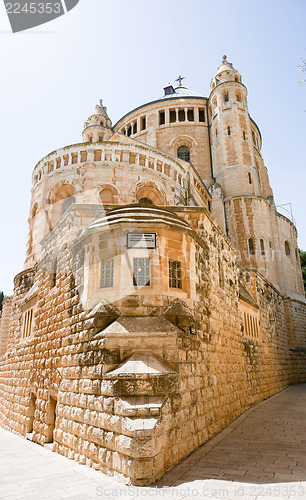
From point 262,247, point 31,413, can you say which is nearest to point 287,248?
point 262,247

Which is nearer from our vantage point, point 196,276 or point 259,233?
point 196,276

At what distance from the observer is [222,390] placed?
336 inches

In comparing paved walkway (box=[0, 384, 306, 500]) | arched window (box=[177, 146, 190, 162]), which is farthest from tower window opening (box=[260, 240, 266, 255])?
paved walkway (box=[0, 384, 306, 500])

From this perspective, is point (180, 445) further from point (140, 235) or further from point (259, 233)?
point (259, 233)

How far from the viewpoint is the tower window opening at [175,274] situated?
6652mm

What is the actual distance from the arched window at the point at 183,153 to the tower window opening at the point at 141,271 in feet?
89.8

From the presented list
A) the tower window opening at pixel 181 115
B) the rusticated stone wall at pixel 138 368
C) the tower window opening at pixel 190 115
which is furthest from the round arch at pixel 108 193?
the tower window opening at pixel 190 115

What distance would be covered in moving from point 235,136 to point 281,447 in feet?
85.3

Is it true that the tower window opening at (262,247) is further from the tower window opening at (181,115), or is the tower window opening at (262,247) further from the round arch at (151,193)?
the tower window opening at (181,115)

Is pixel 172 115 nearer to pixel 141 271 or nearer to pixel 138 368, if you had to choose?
pixel 141 271

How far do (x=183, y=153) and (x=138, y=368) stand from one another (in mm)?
29646

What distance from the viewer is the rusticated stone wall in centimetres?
514

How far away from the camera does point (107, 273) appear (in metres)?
6.54

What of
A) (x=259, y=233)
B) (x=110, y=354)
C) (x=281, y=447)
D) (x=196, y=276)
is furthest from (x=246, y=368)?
(x=259, y=233)
